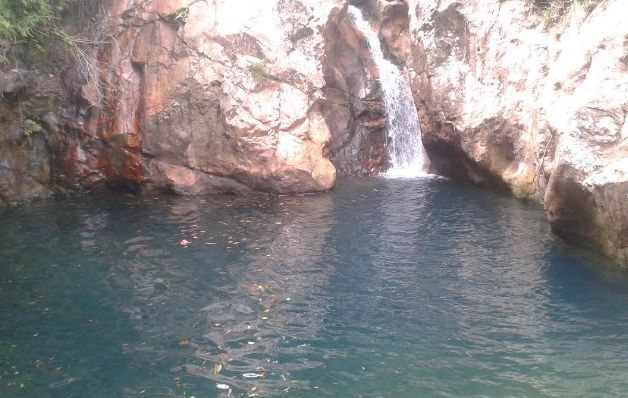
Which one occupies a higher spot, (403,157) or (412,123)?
(412,123)

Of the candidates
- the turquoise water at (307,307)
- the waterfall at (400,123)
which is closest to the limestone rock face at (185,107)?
the turquoise water at (307,307)

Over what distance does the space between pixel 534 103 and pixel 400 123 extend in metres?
7.69

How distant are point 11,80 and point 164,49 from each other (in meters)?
4.75

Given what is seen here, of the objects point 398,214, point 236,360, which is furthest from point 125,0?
point 236,360

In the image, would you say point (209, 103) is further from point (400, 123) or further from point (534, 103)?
point (534, 103)

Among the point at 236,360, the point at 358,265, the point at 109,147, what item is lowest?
the point at 236,360

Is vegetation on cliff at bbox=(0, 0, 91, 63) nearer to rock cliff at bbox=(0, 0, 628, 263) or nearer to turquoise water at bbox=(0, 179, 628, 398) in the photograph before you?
rock cliff at bbox=(0, 0, 628, 263)

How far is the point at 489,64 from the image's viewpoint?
1838cm

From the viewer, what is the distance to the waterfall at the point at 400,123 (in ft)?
76.7

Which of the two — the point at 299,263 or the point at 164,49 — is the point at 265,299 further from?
the point at 164,49

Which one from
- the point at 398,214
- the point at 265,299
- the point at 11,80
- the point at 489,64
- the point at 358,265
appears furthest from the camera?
the point at 489,64

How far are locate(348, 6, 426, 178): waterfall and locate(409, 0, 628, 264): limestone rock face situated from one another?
1336 mm

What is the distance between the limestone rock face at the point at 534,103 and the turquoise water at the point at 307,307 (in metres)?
1.35

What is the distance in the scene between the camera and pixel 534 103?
16500 mm
